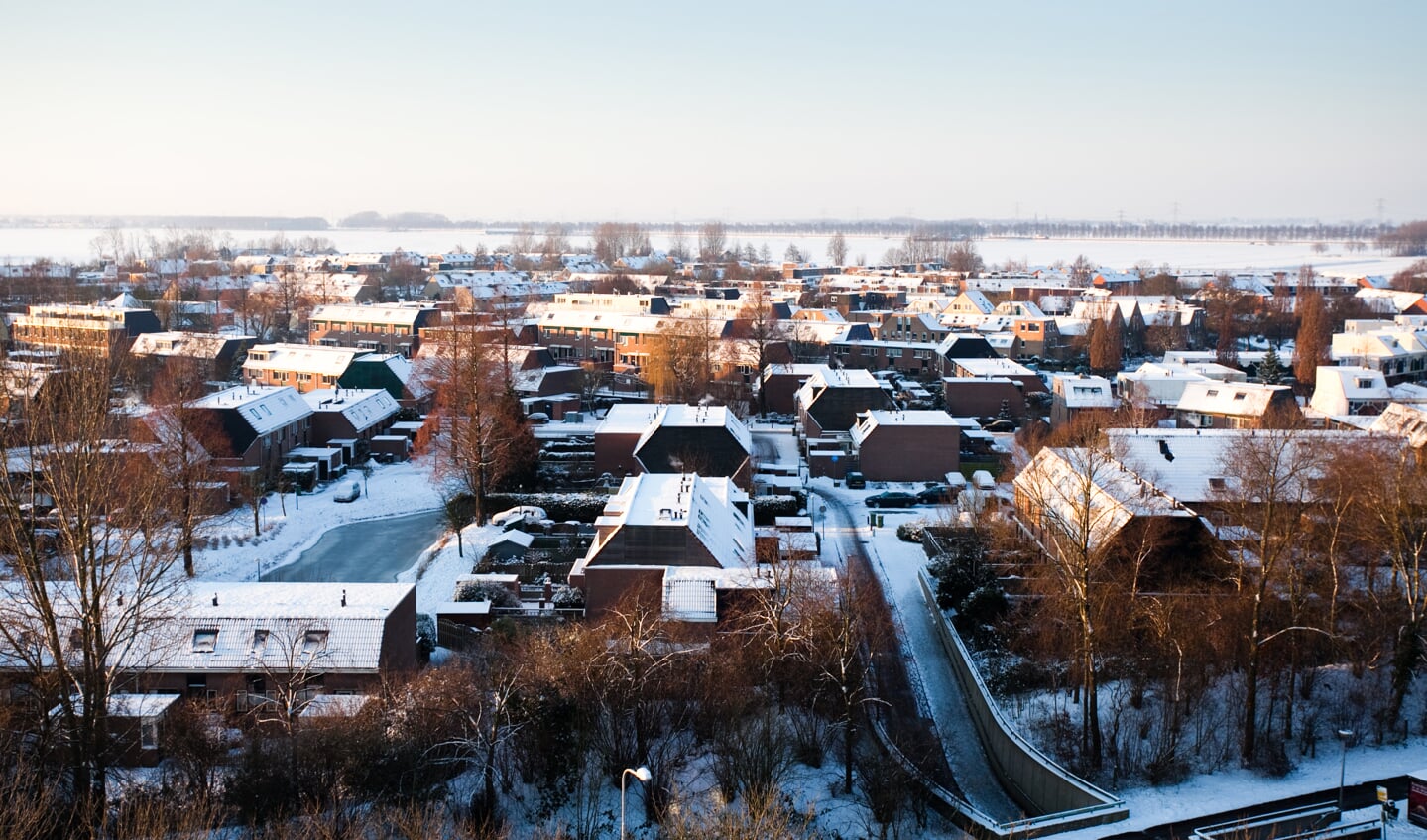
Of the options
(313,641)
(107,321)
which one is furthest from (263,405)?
(107,321)

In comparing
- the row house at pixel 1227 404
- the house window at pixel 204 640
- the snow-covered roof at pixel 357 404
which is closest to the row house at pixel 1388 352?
the row house at pixel 1227 404

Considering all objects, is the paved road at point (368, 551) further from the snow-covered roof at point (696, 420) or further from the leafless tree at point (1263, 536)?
the leafless tree at point (1263, 536)

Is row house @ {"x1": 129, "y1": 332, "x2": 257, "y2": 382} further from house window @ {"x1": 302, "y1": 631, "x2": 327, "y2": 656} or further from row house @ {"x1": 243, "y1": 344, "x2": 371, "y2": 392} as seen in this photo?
house window @ {"x1": 302, "y1": 631, "x2": 327, "y2": 656}

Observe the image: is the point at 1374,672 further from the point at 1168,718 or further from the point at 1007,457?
the point at 1007,457

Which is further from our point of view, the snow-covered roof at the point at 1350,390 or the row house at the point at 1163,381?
the row house at the point at 1163,381

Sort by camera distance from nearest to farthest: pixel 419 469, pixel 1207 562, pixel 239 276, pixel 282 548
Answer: pixel 1207 562 → pixel 282 548 → pixel 419 469 → pixel 239 276

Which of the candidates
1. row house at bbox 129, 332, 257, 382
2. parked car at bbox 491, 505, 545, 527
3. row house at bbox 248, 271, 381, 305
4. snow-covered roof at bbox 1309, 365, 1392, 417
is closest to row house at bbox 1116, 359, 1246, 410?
snow-covered roof at bbox 1309, 365, 1392, 417

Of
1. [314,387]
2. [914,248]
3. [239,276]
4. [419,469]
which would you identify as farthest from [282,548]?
[914,248]
